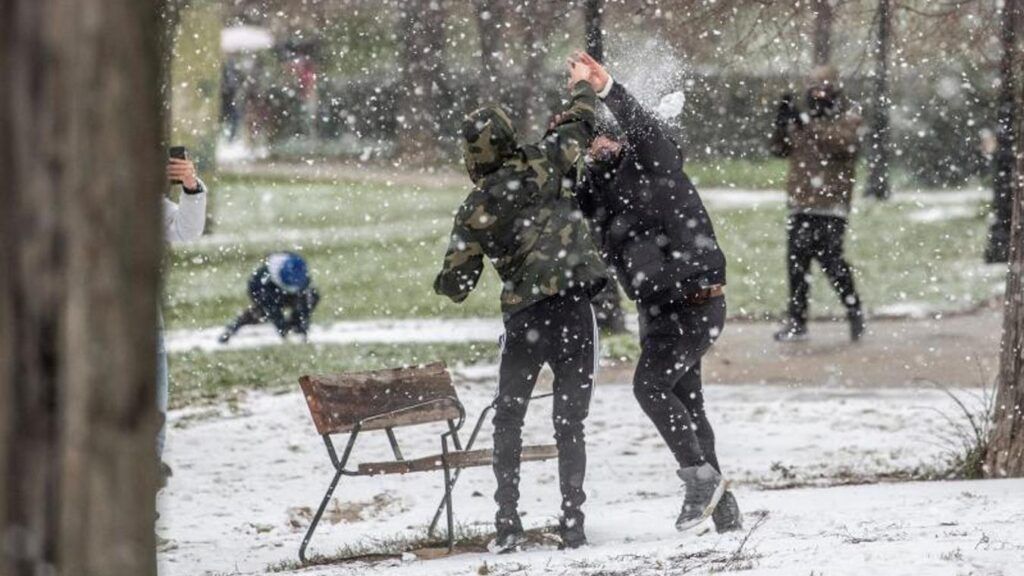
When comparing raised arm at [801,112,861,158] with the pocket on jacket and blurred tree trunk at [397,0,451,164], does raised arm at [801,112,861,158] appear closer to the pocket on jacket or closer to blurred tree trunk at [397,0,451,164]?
blurred tree trunk at [397,0,451,164]

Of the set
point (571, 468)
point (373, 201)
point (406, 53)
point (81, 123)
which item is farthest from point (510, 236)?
point (373, 201)

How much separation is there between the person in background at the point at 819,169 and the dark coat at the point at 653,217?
506 cm

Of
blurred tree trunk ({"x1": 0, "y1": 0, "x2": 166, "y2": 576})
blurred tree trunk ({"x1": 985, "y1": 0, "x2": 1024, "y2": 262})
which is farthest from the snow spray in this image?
blurred tree trunk ({"x1": 985, "y1": 0, "x2": 1024, "y2": 262})

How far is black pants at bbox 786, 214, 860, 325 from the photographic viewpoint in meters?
10.9

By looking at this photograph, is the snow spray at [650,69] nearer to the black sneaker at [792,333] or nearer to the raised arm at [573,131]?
the raised arm at [573,131]

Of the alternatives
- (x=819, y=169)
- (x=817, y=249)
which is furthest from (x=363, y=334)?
(x=819, y=169)

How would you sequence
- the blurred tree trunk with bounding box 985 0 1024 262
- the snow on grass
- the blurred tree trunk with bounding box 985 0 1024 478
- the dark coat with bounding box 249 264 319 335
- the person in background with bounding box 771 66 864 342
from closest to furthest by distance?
the blurred tree trunk with bounding box 985 0 1024 478 < the person in background with bounding box 771 66 864 342 < the dark coat with bounding box 249 264 319 335 < the snow on grass < the blurred tree trunk with bounding box 985 0 1024 262

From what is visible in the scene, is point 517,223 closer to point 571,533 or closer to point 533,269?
point 533,269

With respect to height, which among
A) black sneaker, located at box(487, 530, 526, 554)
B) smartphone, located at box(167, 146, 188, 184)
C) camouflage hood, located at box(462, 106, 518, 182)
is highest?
camouflage hood, located at box(462, 106, 518, 182)

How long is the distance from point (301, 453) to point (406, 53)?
1359 cm

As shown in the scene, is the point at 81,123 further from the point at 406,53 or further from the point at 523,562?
the point at 406,53

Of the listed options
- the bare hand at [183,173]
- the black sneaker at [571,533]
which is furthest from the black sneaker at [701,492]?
the bare hand at [183,173]

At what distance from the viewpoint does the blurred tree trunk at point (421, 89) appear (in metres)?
16.2

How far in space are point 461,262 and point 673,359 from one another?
86 cm
